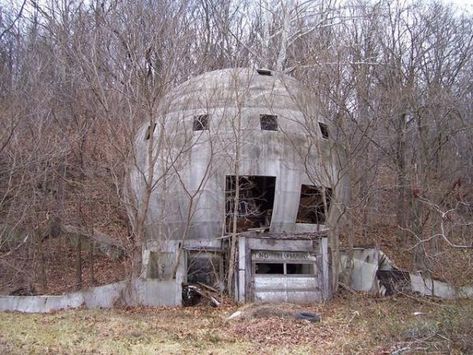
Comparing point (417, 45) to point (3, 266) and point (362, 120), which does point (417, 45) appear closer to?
point (362, 120)

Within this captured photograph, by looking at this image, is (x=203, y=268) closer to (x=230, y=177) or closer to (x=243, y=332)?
(x=230, y=177)

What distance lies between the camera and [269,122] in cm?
1814

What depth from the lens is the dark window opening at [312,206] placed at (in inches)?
722

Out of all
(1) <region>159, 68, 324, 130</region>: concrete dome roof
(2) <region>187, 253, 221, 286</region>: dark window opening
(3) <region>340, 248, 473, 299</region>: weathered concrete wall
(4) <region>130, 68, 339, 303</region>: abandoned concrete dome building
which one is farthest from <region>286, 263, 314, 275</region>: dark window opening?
(1) <region>159, 68, 324, 130</region>: concrete dome roof

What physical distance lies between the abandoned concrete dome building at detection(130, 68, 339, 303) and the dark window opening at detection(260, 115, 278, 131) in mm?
32

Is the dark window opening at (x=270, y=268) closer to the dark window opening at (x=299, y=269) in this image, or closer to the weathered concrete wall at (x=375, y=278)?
the dark window opening at (x=299, y=269)

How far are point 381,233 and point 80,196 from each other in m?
14.0

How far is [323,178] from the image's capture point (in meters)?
17.8

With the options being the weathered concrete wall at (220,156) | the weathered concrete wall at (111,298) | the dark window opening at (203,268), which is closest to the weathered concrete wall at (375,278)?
the weathered concrete wall at (220,156)

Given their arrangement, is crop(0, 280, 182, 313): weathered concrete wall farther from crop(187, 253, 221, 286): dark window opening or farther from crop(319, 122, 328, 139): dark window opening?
crop(319, 122, 328, 139): dark window opening

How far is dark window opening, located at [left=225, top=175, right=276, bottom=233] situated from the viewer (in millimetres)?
17500

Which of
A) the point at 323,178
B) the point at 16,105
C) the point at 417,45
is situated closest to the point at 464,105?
the point at 417,45

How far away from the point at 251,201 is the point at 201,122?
300 cm

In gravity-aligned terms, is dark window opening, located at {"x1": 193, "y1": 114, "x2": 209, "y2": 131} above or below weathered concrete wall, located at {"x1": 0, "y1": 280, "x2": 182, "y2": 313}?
above
